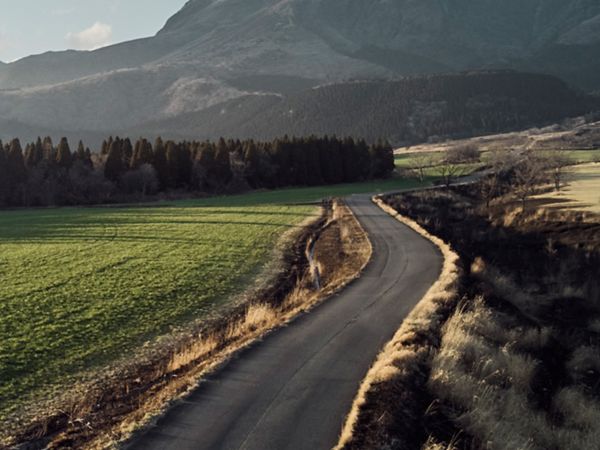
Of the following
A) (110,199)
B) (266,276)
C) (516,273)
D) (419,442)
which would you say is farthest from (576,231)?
(110,199)

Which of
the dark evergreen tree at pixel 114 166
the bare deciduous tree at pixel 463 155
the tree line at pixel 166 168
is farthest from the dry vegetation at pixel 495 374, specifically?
the bare deciduous tree at pixel 463 155

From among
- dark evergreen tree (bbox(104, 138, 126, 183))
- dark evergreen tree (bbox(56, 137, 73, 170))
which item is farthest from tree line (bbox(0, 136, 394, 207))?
dark evergreen tree (bbox(56, 137, 73, 170))

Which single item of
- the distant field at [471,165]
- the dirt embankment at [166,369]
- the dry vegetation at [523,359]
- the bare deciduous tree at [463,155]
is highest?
the bare deciduous tree at [463,155]

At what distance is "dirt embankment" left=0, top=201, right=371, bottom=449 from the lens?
45.2ft

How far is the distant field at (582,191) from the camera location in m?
64.6

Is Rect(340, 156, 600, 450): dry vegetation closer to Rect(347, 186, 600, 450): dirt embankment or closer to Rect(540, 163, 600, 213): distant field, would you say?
Rect(347, 186, 600, 450): dirt embankment

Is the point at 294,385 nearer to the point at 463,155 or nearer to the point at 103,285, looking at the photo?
the point at 103,285

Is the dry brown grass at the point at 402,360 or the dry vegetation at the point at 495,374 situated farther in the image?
the dry vegetation at the point at 495,374

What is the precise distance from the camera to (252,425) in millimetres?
13047

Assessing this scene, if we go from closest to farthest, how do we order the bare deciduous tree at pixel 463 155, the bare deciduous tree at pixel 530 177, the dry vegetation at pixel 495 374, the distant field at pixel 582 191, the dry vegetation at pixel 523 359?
the dry vegetation at pixel 495 374 → the dry vegetation at pixel 523 359 → the distant field at pixel 582 191 → the bare deciduous tree at pixel 530 177 → the bare deciduous tree at pixel 463 155

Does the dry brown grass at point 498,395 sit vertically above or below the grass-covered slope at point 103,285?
below

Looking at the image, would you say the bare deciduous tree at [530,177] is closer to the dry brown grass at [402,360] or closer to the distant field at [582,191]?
the distant field at [582,191]

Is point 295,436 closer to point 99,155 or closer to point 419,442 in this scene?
point 419,442

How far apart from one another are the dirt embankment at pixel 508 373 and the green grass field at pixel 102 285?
409 inches
